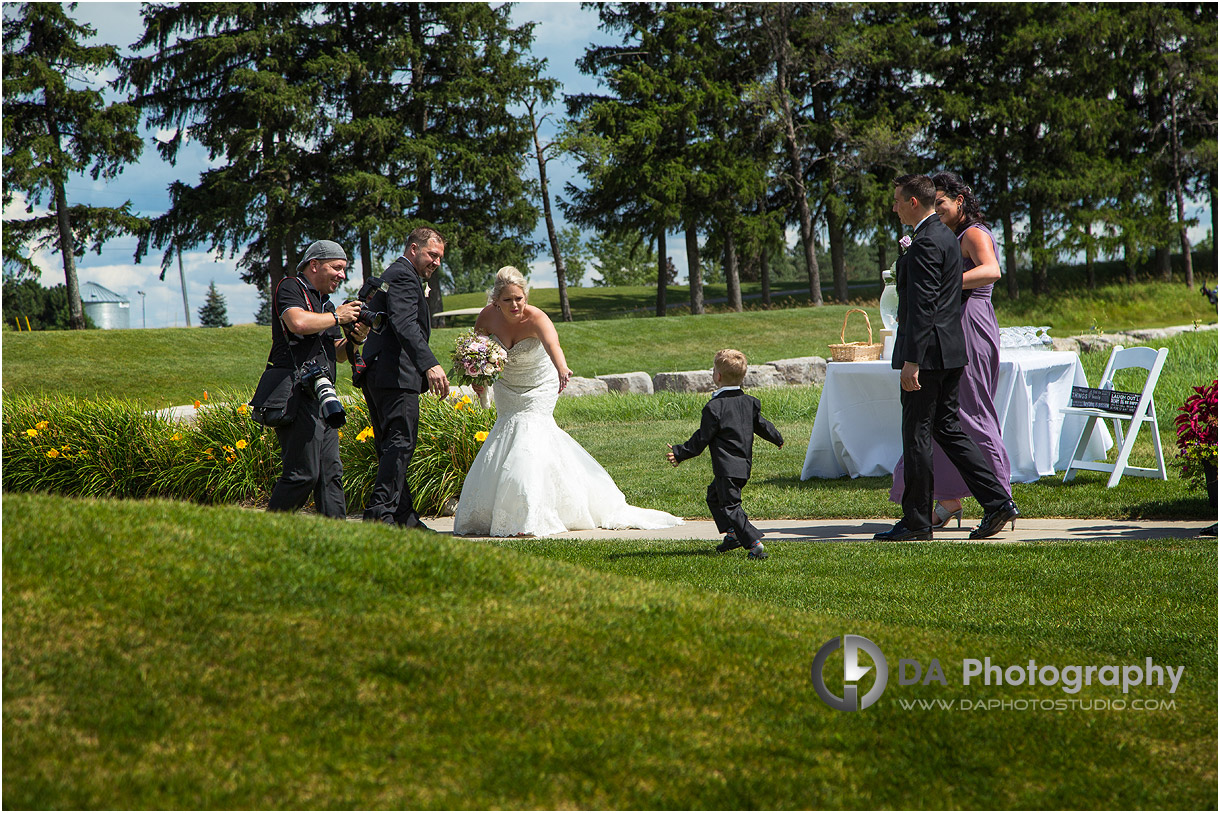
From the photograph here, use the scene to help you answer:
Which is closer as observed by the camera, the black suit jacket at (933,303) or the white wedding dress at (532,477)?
the black suit jacket at (933,303)

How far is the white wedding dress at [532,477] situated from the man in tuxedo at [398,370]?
749 mm

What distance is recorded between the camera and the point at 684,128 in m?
34.5

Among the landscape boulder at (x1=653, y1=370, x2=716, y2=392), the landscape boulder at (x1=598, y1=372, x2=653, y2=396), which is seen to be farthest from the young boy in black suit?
the landscape boulder at (x1=598, y1=372, x2=653, y2=396)

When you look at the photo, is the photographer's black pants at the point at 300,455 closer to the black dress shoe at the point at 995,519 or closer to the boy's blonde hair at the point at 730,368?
the boy's blonde hair at the point at 730,368

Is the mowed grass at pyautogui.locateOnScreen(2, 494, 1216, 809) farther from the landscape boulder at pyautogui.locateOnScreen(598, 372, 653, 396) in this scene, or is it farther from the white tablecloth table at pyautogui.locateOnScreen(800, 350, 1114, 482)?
the landscape boulder at pyautogui.locateOnScreen(598, 372, 653, 396)

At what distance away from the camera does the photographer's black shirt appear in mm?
5223

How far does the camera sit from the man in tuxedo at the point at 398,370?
233 inches

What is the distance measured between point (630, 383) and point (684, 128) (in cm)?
1998

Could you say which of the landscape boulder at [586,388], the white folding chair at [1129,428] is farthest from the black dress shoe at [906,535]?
the landscape boulder at [586,388]

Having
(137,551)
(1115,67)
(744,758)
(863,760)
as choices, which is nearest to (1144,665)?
(863,760)

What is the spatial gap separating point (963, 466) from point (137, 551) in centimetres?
468

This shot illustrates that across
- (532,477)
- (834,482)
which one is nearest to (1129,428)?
(834,482)

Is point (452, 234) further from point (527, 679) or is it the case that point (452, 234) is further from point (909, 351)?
point (527, 679)

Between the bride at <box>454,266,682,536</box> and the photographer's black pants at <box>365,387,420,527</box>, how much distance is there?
0.81 meters
